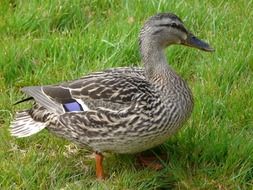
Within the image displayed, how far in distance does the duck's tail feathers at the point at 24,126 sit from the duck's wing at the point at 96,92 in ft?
0.47

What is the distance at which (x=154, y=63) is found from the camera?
197 inches

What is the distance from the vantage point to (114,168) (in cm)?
503

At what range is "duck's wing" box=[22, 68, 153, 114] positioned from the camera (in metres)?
4.82

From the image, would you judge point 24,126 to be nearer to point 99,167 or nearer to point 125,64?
point 99,167

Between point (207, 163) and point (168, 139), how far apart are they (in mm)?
293

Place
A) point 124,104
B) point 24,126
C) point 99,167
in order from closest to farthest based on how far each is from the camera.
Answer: point 124,104 < point 99,167 < point 24,126

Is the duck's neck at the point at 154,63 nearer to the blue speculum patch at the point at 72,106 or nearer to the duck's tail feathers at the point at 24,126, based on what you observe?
the blue speculum patch at the point at 72,106

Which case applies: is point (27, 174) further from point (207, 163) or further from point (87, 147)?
point (207, 163)

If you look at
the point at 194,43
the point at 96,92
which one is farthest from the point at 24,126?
the point at 194,43

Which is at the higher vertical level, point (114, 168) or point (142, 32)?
point (142, 32)

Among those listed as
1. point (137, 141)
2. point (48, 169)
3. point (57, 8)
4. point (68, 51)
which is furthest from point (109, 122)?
point (57, 8)

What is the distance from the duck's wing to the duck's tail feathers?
0.47ft

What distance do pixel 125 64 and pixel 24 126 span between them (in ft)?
3.89

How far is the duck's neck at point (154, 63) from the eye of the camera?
4.98 metres
